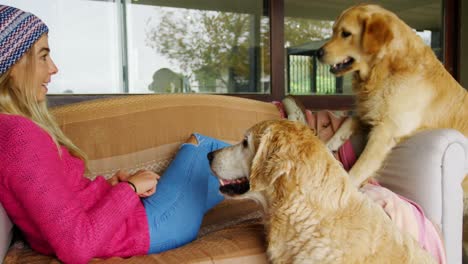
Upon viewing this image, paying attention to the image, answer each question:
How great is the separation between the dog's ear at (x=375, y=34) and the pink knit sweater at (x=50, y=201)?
1423 mm

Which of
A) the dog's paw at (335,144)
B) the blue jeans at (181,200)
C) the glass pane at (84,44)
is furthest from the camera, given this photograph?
the glass pane at (84,44)

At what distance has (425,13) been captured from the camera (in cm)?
542

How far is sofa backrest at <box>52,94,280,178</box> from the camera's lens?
203 cm

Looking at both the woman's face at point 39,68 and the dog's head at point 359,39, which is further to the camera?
the dog's head at point 359,39

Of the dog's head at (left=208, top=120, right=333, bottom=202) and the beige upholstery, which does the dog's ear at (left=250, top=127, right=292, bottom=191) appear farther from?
the beige upholstery

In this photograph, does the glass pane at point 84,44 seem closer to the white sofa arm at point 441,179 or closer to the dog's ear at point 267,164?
the dog's ear at point 267,164

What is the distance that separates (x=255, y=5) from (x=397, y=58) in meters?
2.98

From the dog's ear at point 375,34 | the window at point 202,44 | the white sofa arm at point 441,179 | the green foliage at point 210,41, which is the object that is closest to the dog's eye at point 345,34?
the dog's ear at point 375,34

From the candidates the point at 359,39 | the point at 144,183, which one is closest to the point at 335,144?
the point at 359,39

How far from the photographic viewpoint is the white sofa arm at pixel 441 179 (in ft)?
5.51

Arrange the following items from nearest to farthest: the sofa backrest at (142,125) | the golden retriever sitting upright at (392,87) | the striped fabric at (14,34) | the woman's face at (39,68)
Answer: the striped fabric at (14,34) → the woman's face at (39,68) → the golden retriever sitting upright at (392,87) → the sofa backrest at (142,125)

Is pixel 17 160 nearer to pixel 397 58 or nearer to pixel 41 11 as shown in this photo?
pixel 397 58

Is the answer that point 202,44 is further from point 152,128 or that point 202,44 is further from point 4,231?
point 4,231

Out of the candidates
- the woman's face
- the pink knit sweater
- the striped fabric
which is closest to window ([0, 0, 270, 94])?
the woman's face
